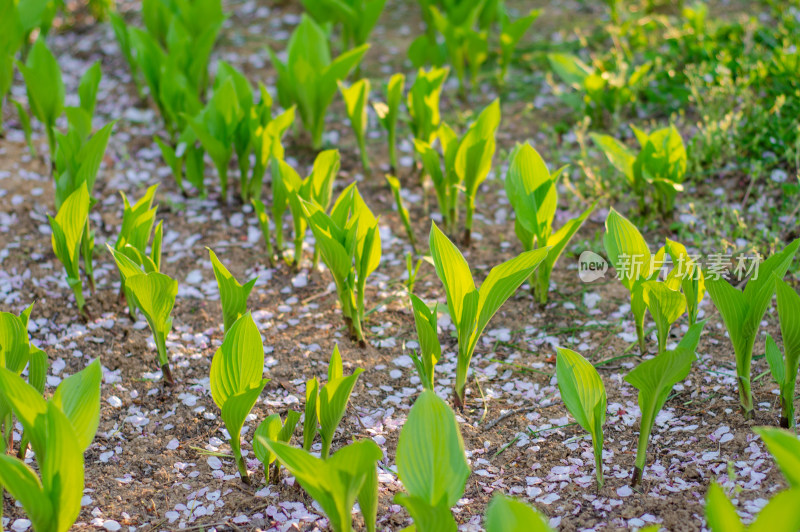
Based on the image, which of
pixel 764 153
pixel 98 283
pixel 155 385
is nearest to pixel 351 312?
pixel 155 385

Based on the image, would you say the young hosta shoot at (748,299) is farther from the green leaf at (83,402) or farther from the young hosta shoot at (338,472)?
the green leaf at (83,402)

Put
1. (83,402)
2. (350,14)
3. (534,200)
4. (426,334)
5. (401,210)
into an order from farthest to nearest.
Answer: (350,14) < (401,210) < (534,200) < (426,334) < (83,402)

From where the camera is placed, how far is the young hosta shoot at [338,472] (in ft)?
4.99

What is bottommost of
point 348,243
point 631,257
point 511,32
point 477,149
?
point 631,257

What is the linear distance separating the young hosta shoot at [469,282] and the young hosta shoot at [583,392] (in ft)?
1.01

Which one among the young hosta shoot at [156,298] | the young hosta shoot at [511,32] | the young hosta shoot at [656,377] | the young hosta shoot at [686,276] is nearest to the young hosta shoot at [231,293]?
the young hosta shoot at [156,298]

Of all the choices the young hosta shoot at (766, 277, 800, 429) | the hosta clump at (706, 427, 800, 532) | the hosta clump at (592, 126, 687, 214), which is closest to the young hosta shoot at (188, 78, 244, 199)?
the hosta clump at (592, 126, 687, 214)

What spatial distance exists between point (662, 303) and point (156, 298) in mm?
1475

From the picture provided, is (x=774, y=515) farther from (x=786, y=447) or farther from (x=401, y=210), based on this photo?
(x=401, y=210)

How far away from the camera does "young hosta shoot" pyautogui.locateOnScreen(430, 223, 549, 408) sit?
2109 mm

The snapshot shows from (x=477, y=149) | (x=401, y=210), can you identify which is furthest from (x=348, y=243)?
(x=477, y=149)

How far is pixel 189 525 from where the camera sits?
187 centimetres

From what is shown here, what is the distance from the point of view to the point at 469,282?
2150 mm

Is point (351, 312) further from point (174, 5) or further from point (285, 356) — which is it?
point (174, 5)
